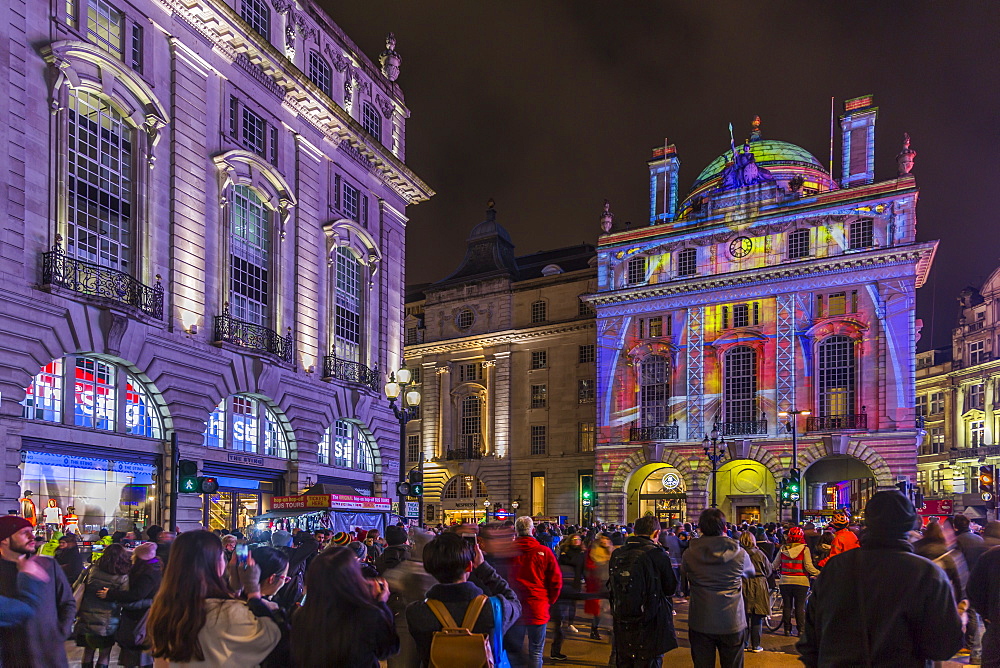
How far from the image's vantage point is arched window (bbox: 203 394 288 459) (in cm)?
2858

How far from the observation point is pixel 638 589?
8.96m

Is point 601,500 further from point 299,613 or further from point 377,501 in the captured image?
point 299,613

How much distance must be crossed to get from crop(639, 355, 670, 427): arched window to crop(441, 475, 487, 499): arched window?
15.4 m

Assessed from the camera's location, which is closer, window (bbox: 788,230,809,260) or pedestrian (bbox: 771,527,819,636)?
pedestrian (bbox: 771,527,819,636)

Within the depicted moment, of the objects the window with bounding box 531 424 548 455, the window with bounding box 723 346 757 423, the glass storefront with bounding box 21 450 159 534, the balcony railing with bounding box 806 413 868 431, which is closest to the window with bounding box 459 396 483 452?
the window with bounding box 531 424 548 455

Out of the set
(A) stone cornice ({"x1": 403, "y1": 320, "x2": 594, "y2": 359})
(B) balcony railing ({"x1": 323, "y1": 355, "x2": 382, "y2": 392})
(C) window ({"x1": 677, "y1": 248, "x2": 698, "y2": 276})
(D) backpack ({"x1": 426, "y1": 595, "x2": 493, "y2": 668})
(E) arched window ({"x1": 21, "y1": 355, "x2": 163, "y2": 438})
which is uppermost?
(C) window ({"x1": 677, "y1": 248, "x2": 698, "y2": 276})

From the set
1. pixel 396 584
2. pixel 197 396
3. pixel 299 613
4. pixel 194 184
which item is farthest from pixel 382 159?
pixel 299 613

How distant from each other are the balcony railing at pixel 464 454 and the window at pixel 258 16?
40.7m

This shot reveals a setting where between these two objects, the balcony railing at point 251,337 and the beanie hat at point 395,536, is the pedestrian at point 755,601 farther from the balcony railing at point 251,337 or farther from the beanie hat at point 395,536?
the balcony railing at point 251,337

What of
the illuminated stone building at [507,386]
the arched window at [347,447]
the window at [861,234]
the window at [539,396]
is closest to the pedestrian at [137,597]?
the arched window at [347,447]

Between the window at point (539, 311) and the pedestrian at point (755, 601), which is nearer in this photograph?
the pedestrian at point (755, 601)

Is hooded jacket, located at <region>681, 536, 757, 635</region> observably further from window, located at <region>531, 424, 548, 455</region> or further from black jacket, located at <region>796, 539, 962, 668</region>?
window, located at <region>531, 424, 548, 455</region>

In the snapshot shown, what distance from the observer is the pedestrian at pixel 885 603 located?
4984 millimetres

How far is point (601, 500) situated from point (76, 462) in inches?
1577
